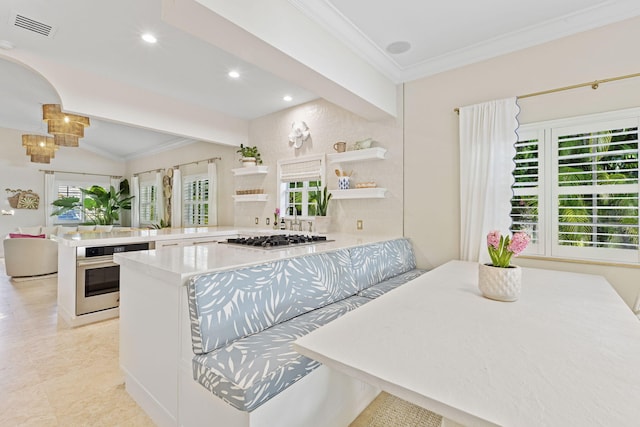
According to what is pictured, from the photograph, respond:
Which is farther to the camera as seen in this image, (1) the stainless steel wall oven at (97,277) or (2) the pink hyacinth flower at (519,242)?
(1) the stainless steel wall oven at (97,277)

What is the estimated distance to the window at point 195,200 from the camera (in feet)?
18.6

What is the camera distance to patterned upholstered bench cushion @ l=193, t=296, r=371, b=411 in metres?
1.08

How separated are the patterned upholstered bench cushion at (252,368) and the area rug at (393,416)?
0.68 meters

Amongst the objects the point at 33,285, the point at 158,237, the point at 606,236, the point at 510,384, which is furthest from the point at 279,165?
the point at 33,285

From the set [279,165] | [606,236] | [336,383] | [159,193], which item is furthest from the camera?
[159,193]

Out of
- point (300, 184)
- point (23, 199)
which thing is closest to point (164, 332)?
point (300, 184)

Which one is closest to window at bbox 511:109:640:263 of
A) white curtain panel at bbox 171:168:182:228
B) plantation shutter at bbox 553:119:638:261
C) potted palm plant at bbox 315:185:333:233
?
plantation shutter at bbox 553:119:638:261

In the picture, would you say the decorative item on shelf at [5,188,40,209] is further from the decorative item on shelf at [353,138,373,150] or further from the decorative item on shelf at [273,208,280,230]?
the decorative item on shelf at [353,138,373,150]

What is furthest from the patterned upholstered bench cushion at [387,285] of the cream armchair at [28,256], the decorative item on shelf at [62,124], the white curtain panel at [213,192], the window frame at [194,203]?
the cream armchair at [28,256]

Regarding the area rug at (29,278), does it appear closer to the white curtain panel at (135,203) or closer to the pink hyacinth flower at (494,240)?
the white curtain panel at (135,203)

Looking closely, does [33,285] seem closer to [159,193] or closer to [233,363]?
[159,193]

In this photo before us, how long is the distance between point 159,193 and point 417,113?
610 cm

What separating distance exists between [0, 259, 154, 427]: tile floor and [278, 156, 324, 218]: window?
2.44 meters

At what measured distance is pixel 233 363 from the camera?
1.19 metres
